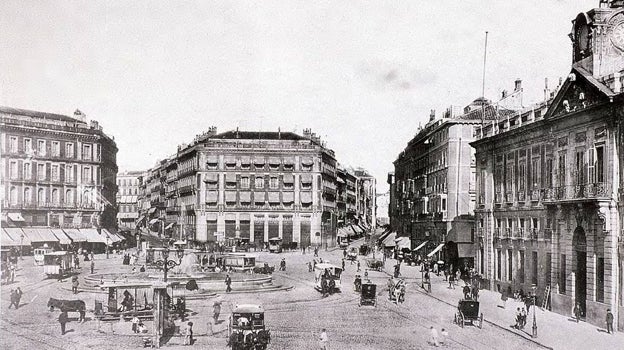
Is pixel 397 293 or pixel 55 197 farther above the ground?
pixel 55 197

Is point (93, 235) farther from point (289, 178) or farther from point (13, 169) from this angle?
point (289, 178)

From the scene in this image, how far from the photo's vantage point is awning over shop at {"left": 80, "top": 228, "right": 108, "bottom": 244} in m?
50.1

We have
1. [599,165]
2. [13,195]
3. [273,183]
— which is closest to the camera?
[599,165]

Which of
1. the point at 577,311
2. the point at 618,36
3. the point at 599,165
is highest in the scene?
the point at 618,36

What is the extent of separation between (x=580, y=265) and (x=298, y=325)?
43.2 feet

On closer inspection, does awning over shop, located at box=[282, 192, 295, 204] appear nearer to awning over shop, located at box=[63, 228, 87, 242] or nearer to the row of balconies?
awning over shop, located at box=[63, 228, 87, 242]

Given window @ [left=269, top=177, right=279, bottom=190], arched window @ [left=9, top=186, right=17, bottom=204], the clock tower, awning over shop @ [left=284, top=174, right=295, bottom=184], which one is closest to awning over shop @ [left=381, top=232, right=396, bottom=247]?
awning over shop @ [left=284, top=174, right=295, bottom=184]

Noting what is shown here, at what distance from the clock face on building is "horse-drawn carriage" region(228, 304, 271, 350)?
19.4 meters

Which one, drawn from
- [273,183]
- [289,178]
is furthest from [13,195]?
[289,178]

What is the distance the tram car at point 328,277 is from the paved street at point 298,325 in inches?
30.0

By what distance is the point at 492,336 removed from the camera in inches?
1069

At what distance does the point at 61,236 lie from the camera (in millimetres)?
48156

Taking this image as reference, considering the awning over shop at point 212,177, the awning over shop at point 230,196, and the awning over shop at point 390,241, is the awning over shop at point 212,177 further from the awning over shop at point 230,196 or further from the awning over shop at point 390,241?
the awning over shop at point 390,241

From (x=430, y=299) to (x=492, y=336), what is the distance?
1078 cm
